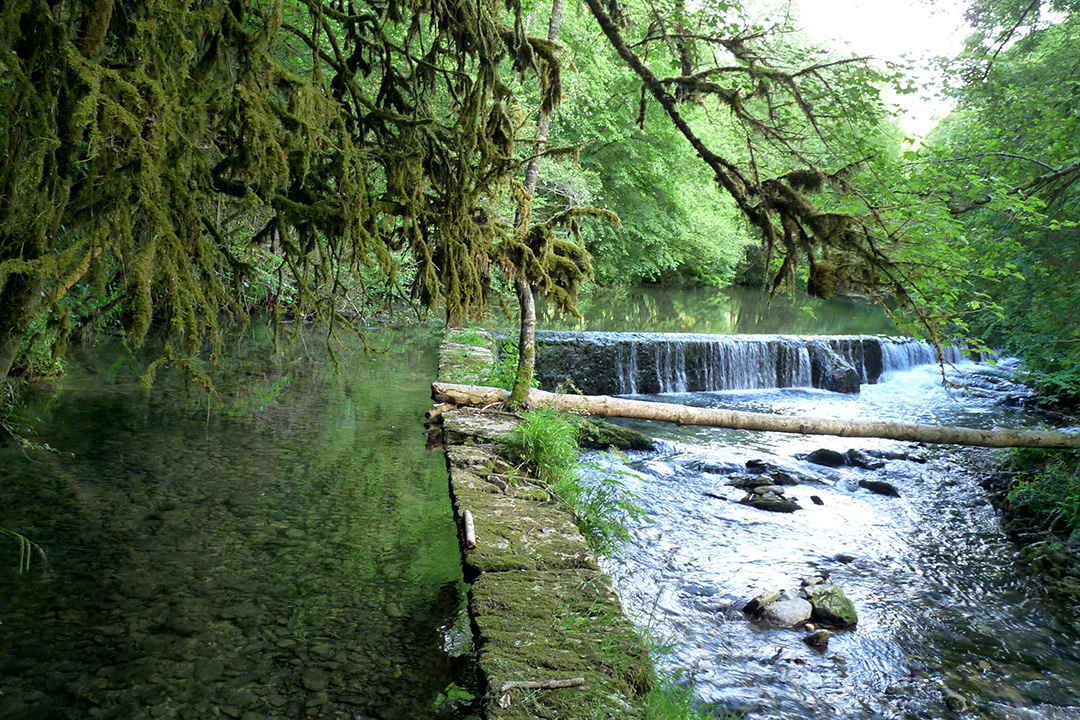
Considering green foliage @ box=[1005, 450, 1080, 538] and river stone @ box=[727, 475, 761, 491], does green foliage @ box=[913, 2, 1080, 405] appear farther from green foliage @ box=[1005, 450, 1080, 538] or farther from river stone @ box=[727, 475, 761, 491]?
river stone @ box=[727, 475, 761, 491]

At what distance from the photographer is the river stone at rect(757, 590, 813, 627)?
5199 millimetres

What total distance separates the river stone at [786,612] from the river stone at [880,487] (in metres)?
4.02

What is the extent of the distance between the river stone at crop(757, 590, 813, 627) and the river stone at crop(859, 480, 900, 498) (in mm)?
4019

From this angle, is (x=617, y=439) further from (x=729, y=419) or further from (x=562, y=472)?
(x=562, y=472)

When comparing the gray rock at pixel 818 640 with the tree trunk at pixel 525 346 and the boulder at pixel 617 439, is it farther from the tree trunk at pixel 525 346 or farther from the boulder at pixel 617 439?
the boulder at pixel 617 439

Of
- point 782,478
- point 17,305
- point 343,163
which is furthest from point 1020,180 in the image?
point 17,305

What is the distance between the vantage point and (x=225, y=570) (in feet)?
14.0

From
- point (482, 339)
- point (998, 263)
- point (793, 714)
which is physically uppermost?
point (998, 263)

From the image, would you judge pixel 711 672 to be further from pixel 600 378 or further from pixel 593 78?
pixel 593 78

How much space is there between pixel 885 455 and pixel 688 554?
18.5 feet

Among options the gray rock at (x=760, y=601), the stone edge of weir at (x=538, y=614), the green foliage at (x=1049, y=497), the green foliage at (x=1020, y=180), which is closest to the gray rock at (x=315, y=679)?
the stone edge of weir at (x=538, y=614)

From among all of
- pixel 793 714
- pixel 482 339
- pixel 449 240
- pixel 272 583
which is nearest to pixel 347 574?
pixel 272 583

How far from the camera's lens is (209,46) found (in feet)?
9.91

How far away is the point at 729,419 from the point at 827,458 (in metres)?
3.64
